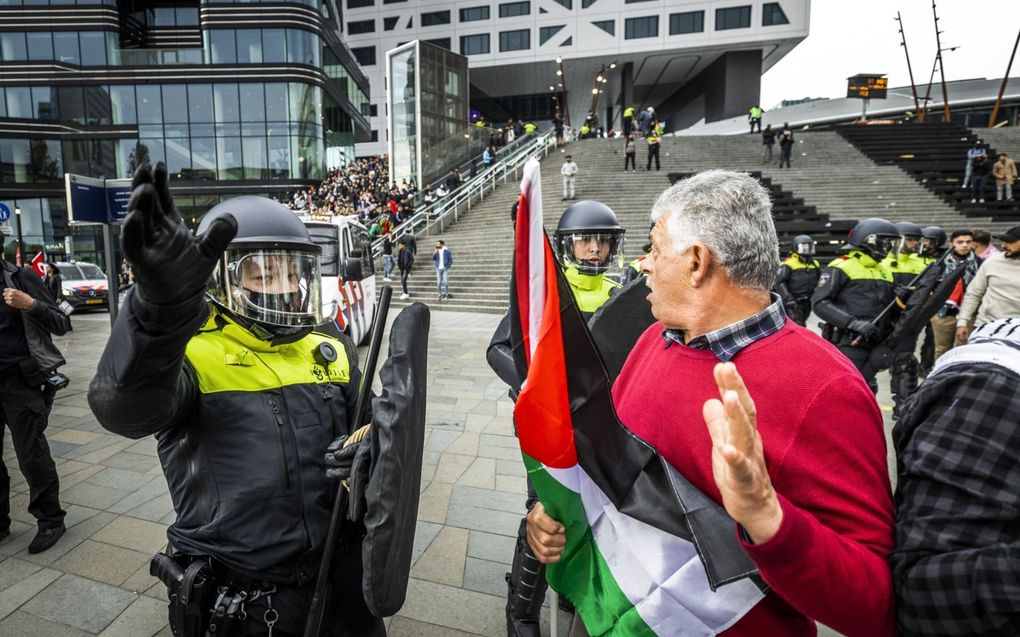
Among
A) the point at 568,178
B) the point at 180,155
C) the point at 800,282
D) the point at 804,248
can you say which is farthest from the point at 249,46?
the point at 800,282

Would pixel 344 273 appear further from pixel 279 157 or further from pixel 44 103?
pixel 44 103

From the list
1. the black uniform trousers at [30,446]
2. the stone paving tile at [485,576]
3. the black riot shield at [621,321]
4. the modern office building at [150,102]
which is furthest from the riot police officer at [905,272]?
the modern office building at [150,102]

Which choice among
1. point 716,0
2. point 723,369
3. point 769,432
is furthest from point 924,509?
point 716,0

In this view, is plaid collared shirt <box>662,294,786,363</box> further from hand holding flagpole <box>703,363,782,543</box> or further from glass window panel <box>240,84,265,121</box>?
glass window panel <box>240,84,265,121</box>

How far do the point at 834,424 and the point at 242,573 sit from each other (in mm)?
1676

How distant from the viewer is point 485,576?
291 cm

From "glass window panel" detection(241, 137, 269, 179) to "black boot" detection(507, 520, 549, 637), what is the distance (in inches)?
1246

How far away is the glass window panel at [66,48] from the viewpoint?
28734mm

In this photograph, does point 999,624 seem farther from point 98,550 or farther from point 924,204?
point 924,204

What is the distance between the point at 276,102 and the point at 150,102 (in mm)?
6916

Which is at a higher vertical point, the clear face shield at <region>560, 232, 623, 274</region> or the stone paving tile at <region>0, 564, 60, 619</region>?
the clear face shield at <region>560, 232, 623, 274</region>

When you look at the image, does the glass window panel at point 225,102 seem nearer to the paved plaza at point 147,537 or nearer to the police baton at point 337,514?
the paved plaza at point 147,537

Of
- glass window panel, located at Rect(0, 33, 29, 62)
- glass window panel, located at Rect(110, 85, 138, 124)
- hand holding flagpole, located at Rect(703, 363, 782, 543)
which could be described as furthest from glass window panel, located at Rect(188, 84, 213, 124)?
hand holding flagpole, located at Rect(703, 363, 782, 543)

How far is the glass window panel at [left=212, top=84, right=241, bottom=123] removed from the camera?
93.6 ft
